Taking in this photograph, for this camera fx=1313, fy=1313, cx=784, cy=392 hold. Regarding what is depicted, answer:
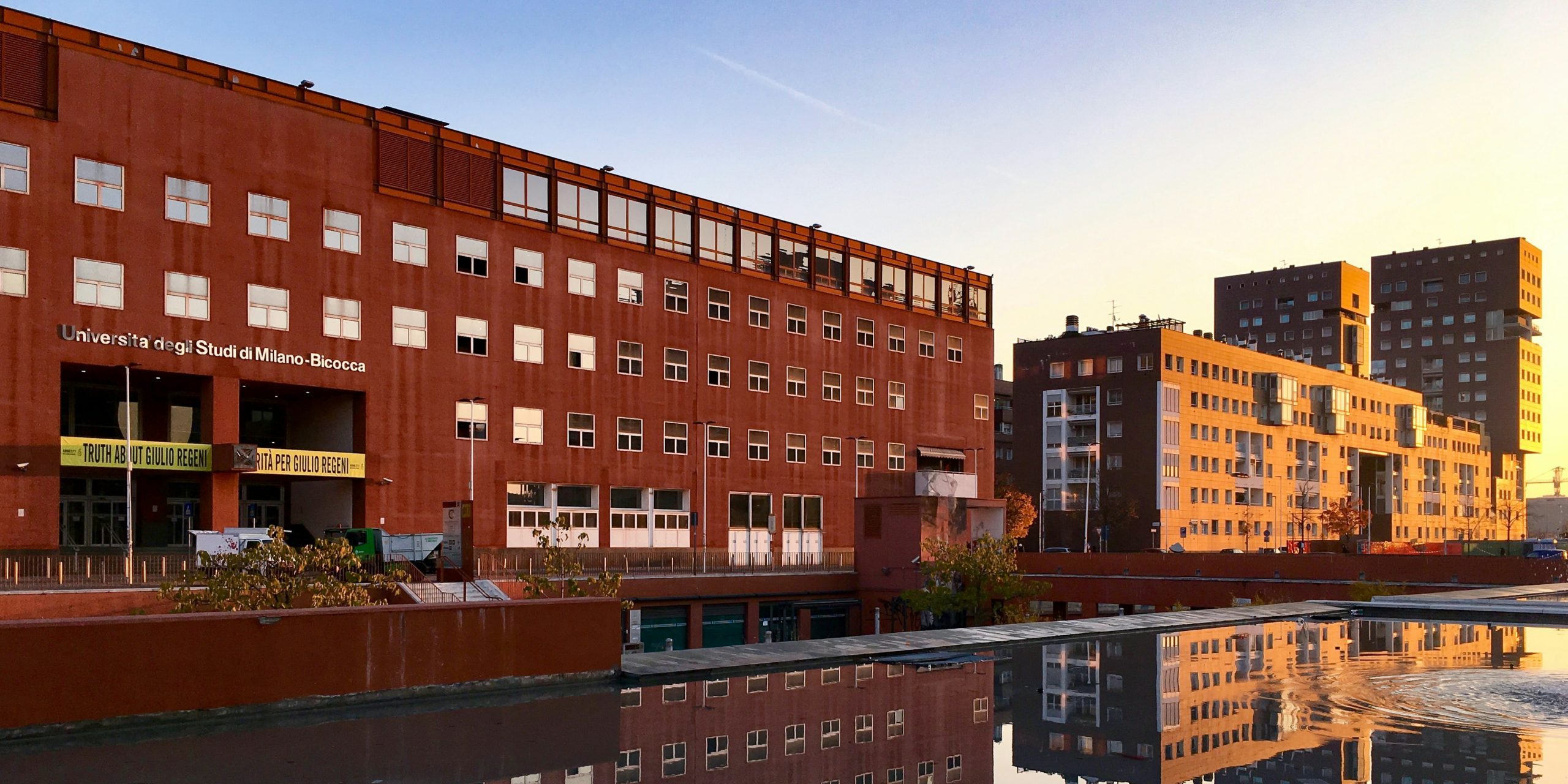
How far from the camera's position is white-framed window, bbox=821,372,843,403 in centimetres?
7688

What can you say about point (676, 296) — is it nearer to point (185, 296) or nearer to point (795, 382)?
point (795, 382)

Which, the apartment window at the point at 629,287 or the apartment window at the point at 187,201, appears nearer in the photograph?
the apartment window at the point at 187,201

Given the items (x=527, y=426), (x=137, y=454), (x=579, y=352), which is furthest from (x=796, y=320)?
(x=137, y=454)

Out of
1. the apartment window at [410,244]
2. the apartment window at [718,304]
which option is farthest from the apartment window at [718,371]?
the apartment window at [410,244]

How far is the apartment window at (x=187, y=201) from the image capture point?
49875mm

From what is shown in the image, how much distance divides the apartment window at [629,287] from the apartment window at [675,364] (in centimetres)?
316

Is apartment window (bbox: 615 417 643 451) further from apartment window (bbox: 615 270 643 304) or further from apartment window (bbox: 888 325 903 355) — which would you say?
apartment window (bbox: 888 325 903 355)

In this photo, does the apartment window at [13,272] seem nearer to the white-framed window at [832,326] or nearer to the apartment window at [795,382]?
the apartment window at [795,382]

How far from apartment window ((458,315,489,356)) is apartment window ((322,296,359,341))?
513 centimetres

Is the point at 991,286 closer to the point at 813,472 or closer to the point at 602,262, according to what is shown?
the point at 813,472

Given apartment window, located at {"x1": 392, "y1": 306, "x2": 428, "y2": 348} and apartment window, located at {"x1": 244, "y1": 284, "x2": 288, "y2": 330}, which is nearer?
apartment window, located at {"x1": 244, "y1": 284, "x2": 288, "y2": 330}

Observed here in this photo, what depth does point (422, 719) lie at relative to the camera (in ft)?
67.9

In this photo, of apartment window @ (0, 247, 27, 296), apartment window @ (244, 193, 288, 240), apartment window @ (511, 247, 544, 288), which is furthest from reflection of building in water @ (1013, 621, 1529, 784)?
apartment window @ (0, 247, 27, 296)

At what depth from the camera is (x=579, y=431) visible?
63562 millimetres
